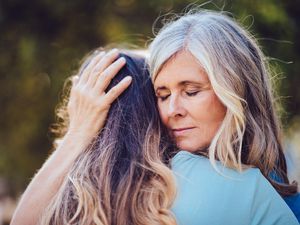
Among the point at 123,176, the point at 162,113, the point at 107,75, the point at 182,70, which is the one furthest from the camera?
the point at 107,75

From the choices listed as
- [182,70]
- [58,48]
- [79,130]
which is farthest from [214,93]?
[58,48]

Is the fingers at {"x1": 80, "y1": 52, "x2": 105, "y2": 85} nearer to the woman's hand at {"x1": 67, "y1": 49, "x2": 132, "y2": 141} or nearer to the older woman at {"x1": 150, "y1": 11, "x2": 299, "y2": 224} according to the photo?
the woman's hand at {"x1": 67, "y1": 49, "x2": 132, "y2": 141}

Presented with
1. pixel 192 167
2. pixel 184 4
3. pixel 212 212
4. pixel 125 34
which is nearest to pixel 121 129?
pixel 192 167

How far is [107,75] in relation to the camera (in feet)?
10.4

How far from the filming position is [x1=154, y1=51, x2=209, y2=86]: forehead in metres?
2.92

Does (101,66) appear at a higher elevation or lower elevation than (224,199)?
higher

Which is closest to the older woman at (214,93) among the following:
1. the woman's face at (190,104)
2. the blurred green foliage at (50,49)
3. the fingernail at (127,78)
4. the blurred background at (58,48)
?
the woman's face at (190,104)

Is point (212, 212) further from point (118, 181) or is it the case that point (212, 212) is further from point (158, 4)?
point (158, 4)

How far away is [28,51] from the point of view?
17.3 feet

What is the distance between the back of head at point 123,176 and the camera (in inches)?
108

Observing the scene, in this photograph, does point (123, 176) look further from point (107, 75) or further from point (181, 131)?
point (107, 75)

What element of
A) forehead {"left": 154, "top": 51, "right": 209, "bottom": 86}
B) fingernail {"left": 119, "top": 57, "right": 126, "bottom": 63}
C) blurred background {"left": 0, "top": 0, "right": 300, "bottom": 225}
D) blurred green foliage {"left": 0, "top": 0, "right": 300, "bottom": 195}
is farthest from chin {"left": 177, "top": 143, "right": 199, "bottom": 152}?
blurred green foliage {"left": 0, "top": 0, "right": 300, "bottom": 195}

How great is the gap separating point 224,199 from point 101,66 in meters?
0.95

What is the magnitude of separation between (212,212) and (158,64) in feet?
2.47
